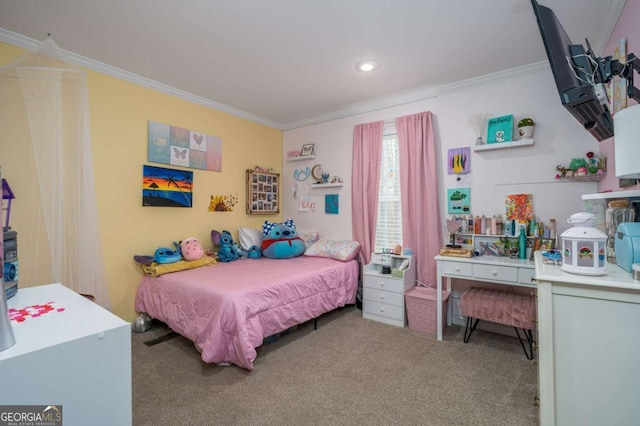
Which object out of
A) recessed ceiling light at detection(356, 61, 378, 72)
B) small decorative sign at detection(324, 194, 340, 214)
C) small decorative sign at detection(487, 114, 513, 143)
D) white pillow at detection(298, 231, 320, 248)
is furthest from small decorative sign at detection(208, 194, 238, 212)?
small decorative sign at detection(487, 114, 513, 143)

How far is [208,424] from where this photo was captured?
1.67 metres

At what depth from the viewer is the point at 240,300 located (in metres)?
2.20

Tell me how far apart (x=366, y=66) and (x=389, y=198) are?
5.03 ft

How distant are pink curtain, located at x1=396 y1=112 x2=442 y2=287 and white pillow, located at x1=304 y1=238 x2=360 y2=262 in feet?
1.99

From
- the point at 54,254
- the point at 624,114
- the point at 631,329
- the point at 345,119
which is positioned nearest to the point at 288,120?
the point at 345,119

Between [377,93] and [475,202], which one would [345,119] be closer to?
[377,93]

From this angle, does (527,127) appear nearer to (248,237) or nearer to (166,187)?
(248,237)

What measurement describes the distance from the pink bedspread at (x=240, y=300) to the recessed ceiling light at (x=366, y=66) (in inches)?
78.8

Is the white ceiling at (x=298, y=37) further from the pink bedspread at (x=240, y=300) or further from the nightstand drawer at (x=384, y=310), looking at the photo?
the nightstand drawer at (x=384, y=310)

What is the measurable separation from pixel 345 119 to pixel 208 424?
348 centimetres

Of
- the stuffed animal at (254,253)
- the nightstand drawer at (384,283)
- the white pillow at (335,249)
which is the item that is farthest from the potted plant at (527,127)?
the stuffed animal at (254,253)

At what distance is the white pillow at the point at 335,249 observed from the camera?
139 inches

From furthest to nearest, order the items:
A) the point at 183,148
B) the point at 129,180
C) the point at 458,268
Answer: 1. the point at 183,148
2. the point at 129,180
3. the point at 458,268

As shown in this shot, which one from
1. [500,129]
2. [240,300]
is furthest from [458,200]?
[240,300]
